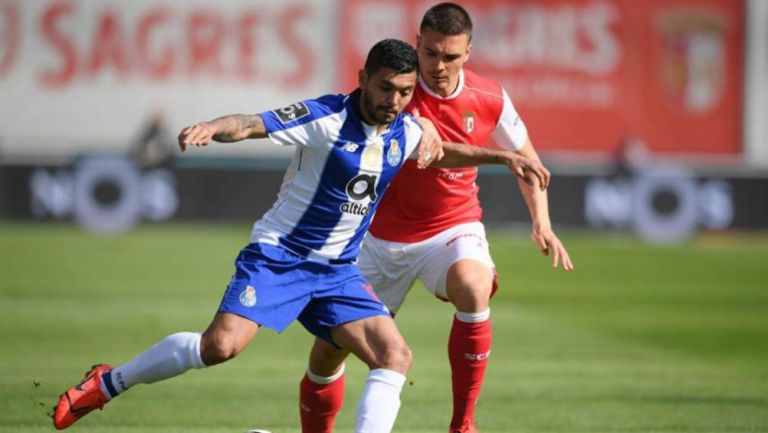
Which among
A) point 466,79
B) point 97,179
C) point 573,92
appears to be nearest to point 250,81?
point 573,92

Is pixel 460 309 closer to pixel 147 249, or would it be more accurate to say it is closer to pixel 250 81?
pixel 147 249

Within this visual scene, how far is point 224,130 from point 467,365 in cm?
225

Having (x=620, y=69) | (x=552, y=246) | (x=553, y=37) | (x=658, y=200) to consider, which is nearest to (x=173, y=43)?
(x=553, y=37)

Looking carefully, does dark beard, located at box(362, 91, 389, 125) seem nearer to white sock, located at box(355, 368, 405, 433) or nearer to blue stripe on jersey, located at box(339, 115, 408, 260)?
blue stripe on jersey, located at box(339, 115, 408, 260)

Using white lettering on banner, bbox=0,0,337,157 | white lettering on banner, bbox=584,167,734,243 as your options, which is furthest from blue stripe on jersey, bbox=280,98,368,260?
white lettering on banner, bbox=0,0,337,157

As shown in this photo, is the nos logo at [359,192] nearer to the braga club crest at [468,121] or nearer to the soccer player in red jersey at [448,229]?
the soccer player in red jersey at [448,229]

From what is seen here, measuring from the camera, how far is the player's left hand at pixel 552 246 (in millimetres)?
7445

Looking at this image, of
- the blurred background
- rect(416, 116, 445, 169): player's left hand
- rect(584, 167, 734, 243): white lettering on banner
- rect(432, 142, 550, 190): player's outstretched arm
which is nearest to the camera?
rect(416, 116, 445, 169): player's left hand

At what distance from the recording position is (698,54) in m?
35.4

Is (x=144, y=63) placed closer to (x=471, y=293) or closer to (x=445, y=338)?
(x=445, y=338)

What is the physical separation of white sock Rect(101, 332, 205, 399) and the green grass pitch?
0.61 metres

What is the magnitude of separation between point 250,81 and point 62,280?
58.2 ft

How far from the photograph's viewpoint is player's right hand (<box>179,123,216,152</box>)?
19.2 feet

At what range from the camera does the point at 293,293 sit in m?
6.68
